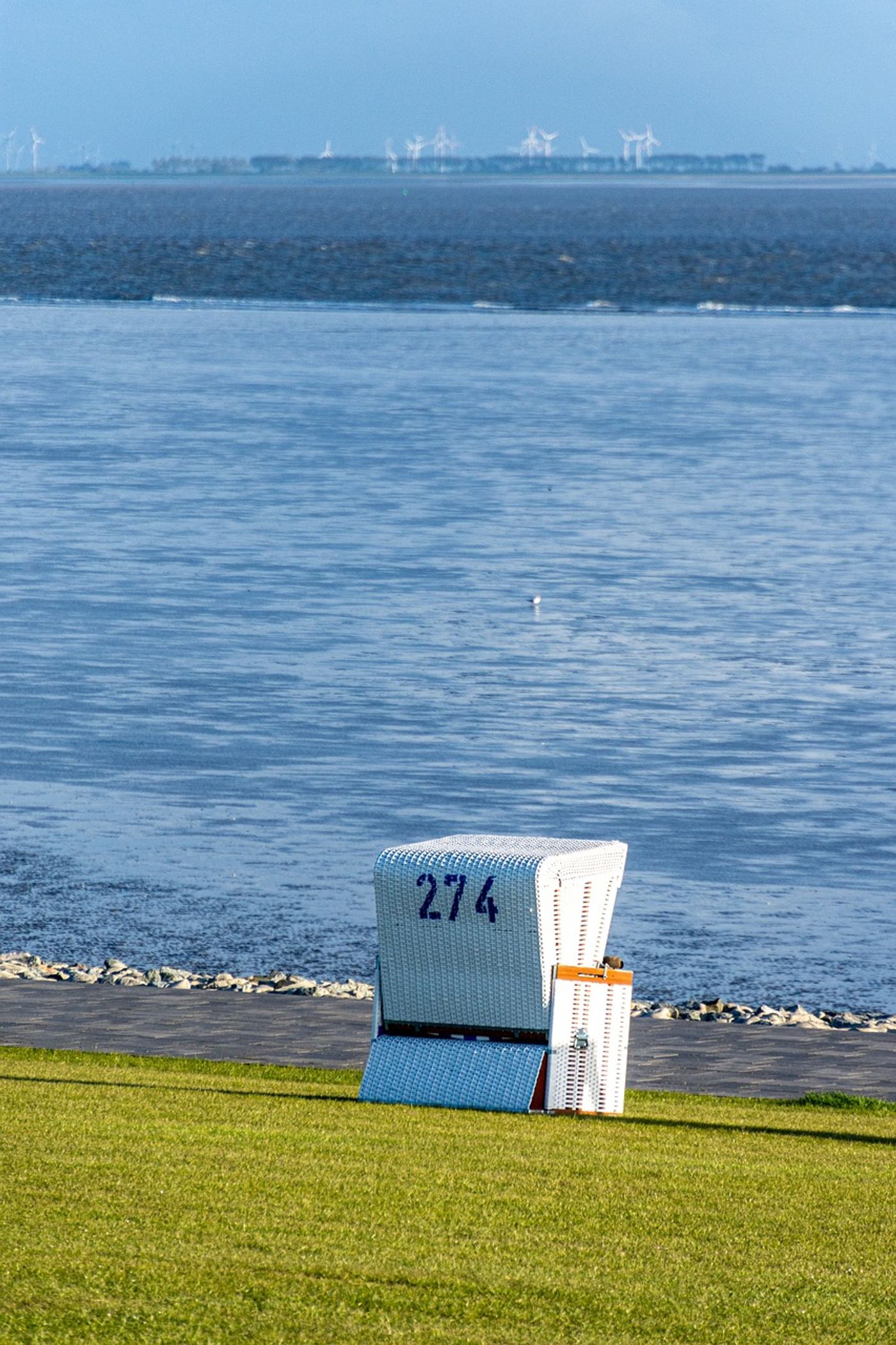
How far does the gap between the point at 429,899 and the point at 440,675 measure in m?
12.6

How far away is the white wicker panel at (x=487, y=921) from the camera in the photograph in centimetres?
882

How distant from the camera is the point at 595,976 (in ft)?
29.8

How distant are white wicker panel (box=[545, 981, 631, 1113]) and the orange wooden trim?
0.01 m

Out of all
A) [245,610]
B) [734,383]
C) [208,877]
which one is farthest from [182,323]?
[208,877]

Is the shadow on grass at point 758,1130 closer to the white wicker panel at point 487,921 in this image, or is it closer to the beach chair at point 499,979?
the beach chair at point 499,979

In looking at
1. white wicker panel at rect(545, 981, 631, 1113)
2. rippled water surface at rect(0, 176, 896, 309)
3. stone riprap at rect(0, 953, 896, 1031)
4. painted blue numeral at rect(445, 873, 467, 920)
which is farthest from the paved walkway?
rippled water surface at rect(0, 176, 896, 309)

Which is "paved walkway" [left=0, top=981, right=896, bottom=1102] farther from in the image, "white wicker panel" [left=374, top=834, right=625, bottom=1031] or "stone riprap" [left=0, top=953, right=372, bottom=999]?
"white wicker panel" [left=374, top=834, right=625, bottom=1031]

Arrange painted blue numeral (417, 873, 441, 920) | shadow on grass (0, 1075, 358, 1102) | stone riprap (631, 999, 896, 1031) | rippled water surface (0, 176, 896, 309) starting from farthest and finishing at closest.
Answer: rippled water surface (0, 176, 896, 309)
stone riprap (631, 999, 896, 1031)
shadow on grass (0, 1075, 358, 1102)
painted blue numeral (417, 873, 441, 920)

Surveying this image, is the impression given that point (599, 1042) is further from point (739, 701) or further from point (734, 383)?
point (734, 383)

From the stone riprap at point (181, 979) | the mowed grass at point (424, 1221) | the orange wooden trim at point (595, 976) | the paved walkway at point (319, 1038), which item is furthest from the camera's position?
the stone riprap at point (181, 979)

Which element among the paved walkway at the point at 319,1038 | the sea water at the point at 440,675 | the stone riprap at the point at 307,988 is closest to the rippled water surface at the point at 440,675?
the sea water at the point at 440,675

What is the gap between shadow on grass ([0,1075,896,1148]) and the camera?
9.28m

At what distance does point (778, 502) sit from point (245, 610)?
12.0 metres

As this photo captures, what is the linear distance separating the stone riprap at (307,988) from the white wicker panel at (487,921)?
10.2 feet
